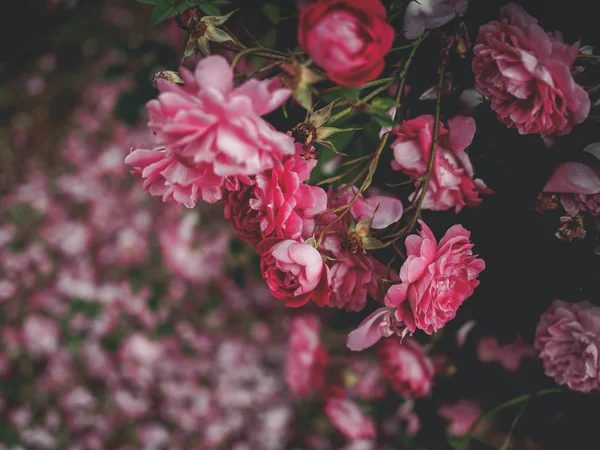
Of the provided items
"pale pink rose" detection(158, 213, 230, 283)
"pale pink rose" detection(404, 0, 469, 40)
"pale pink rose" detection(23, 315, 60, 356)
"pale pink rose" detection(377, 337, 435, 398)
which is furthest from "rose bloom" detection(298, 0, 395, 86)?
"pale pink rose" detection(23, 315, 60, 356)

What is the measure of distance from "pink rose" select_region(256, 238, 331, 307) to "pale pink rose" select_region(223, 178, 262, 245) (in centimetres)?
3

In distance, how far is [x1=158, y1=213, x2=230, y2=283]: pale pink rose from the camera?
1577 mm

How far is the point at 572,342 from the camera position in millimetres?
650

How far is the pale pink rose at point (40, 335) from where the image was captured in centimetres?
161

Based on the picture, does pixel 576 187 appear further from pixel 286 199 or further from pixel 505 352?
pixel 505 352

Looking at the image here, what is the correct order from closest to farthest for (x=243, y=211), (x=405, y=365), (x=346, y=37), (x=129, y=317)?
(x=346, y=37) → (x=243, y=211) → (x=405, y=365) → (x=129, y=317)

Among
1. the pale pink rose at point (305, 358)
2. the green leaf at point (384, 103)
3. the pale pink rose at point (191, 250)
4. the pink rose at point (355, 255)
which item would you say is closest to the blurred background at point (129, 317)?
the pale pink rose at point (191, 250)

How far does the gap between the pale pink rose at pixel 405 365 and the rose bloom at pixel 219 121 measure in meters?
0.53

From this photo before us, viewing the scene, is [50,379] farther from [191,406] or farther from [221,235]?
[221,235]

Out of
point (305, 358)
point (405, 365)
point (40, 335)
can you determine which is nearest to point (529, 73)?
point (405, 365)

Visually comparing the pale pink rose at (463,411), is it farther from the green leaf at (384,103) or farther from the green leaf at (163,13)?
the green leaf at (163,13)

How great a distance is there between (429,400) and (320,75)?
80cm

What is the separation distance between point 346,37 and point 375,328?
0.33 m

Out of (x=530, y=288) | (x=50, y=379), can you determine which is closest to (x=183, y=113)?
(x=530, y=288)
